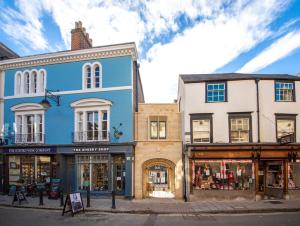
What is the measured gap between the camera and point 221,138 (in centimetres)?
1753

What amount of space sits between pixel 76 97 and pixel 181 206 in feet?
34.1

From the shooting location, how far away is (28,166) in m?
20.5

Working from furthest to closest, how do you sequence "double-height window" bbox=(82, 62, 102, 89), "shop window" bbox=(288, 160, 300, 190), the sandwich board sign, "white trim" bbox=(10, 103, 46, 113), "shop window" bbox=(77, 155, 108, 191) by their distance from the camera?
"white trim" bbox=(10, 103, 46, 113), "double-height window" bbox=(82, 62, 102, 89), "shop window" bbox=(77, 155, 108, 191), "shop window" bbox=(288, 160, 300, 190), the sandwich board sign

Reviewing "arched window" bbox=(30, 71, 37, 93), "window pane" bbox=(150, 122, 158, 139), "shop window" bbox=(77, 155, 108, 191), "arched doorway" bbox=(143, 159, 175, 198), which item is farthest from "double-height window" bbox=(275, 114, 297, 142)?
"arched window" bbox=(30, 71, 37, 93)

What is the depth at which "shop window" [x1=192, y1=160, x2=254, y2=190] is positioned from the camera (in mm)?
17250

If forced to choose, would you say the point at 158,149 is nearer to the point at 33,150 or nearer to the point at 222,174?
the point at 222,174

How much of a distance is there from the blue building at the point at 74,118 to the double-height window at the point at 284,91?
31.1 ft

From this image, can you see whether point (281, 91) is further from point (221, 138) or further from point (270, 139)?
point (221, 138)

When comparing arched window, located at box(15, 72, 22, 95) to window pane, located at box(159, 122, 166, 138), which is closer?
window pane, located at box(159, 122, 166, 138)

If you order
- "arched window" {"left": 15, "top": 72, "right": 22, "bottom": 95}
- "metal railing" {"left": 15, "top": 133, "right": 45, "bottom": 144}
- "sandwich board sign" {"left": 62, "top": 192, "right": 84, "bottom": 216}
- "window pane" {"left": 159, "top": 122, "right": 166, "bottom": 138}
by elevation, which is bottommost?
"sandwich board sign" {"left": 62, "top": 192, "right": 84, "bottom": 216}

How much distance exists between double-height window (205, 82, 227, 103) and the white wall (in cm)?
26

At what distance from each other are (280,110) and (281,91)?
4.14 feet

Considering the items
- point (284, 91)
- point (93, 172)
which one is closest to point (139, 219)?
point (93, 172)

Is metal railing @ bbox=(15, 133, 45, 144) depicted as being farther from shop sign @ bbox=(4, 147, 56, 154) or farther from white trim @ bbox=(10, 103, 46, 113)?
white trim @ bbox=(10, 103, 46, 113)
